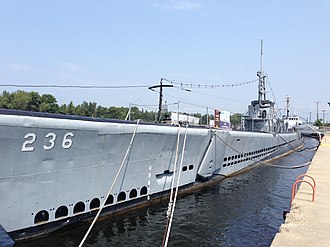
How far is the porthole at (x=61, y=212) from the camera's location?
750 cm

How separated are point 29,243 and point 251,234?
223 inches

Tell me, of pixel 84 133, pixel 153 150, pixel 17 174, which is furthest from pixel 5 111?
pixel 153 150

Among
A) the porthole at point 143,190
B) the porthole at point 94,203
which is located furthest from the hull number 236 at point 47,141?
the porthole at point 143,190

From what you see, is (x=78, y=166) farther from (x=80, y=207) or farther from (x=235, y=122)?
(x=235, y=122)

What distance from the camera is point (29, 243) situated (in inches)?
273

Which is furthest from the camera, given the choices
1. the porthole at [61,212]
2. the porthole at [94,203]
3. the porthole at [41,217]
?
the porthole at [94,203]

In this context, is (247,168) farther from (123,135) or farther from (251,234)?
(123,135)

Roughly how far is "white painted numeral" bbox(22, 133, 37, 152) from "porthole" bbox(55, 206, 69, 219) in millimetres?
1743

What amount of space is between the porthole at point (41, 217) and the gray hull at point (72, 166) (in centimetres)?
1

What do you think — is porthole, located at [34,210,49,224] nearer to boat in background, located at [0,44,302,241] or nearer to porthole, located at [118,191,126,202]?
boat in background, located at [0,44,302,241]

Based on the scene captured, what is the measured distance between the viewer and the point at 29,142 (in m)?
6.63

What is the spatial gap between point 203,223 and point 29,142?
543 centimetres

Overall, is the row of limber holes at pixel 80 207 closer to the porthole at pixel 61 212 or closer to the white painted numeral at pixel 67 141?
the porthole at pixel 61 212

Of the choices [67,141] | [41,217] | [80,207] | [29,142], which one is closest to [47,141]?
[29,142]
